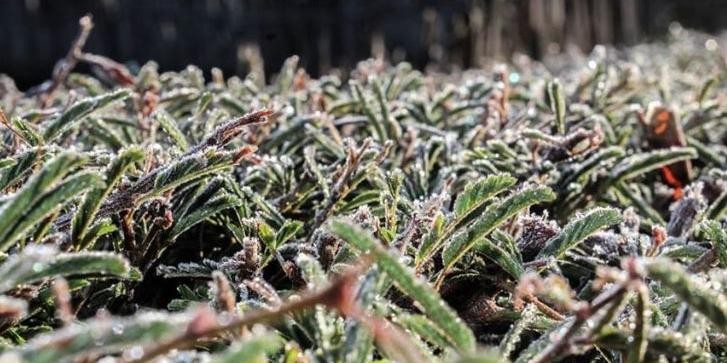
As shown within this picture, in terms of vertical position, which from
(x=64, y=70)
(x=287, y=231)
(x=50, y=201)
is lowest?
(x=287, y=231)

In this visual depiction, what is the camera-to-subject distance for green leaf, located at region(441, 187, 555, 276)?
1.03m

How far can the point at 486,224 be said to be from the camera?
1.03 meters

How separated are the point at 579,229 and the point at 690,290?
35 centimetres

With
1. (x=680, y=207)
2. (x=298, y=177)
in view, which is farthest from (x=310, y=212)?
(x=680, y=207)

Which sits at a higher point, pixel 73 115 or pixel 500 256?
pixel 73 115

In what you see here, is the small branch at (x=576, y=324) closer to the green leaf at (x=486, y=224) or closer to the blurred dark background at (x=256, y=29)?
the green leaf at (x=486, y=224)

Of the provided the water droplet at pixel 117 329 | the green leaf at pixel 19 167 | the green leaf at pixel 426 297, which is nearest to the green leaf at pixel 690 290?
the green leaf at pixel 426 297

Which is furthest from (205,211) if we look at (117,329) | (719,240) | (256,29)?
(256,29)

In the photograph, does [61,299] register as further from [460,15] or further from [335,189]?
[460,15]

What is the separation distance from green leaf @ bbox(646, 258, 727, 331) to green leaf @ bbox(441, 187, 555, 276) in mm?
278

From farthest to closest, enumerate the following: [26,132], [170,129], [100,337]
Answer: [170,129], [26,132], [100,337]

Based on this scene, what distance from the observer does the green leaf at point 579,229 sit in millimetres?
1088

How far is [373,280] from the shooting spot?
83 centimetres

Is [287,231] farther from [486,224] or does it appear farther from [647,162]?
[647,162]
